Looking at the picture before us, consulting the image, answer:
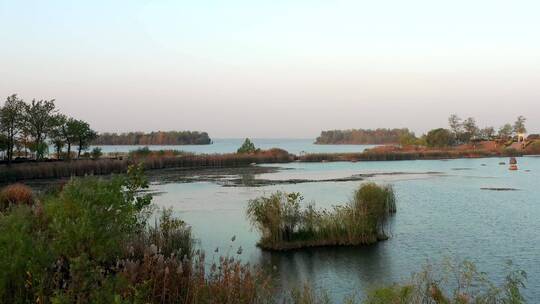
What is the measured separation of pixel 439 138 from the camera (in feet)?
354

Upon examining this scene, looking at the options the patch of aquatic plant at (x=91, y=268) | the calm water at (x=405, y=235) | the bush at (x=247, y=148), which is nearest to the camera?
the patch of aquatic plant at (x=91, y=268)

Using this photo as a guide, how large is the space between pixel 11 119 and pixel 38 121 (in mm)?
3883

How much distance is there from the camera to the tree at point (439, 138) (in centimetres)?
10781

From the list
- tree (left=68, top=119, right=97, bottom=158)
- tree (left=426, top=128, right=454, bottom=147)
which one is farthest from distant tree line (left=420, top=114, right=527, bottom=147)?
tree (left=68, top=119, right=97, bottom=158)

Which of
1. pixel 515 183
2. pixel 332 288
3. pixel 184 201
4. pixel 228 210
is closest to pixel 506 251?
pixel 332 288

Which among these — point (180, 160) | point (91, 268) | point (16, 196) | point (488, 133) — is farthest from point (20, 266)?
point (488, 133)

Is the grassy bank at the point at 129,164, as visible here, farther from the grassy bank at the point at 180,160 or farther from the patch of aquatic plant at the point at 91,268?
the patch of aquatic plant at the point at 91,268

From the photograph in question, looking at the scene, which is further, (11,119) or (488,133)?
(488,133)

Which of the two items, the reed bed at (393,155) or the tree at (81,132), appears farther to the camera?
the reed bed at (393,155)

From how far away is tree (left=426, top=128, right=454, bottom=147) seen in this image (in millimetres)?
107812

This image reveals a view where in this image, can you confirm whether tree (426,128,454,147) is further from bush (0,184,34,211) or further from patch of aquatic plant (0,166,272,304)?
patch of aquatic plant (0,166,272,304)

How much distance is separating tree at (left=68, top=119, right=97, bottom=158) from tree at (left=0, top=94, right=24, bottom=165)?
7.18m

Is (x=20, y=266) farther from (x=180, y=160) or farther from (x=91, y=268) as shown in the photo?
(x=180, y=160)

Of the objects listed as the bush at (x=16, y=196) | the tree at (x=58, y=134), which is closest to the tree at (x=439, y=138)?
the tree at (x=58, y=134)
